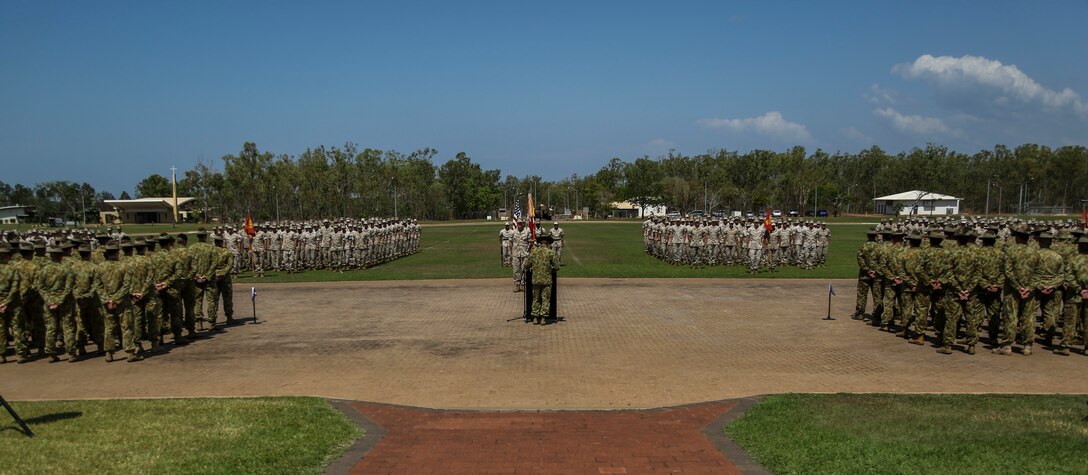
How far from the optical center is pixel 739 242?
88.9 feet

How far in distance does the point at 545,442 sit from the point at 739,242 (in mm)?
21551

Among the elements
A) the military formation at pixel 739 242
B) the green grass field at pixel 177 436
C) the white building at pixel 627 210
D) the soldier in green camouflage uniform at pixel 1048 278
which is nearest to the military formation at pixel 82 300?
the green grass field at pixel 177 436

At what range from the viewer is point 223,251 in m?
14.5

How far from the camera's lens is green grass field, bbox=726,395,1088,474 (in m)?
6.52

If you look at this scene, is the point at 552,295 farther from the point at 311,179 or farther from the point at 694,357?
the point at 311,179

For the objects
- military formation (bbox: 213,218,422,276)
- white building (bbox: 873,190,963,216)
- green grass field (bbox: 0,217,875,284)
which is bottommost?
green grass field (bbox: 0,217,875,284)

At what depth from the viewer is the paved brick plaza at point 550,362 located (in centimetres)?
948

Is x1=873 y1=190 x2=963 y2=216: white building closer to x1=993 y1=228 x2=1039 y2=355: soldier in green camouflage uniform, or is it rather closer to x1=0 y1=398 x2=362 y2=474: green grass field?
x1=993 y1=228 x2=1039 y2=355: soldier in green camouflage uniform

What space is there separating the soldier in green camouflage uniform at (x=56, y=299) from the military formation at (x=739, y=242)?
2111 centimetres

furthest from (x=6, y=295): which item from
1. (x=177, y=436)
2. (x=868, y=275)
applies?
(x=868, y=275)

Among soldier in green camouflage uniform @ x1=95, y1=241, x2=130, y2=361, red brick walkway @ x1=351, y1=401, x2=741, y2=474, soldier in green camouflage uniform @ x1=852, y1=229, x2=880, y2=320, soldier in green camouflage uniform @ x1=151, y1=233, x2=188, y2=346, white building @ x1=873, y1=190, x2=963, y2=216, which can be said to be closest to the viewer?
red brick walkway @ x1=351, y1=401, x2=741, y2=474

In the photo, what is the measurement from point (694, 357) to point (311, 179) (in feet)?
240

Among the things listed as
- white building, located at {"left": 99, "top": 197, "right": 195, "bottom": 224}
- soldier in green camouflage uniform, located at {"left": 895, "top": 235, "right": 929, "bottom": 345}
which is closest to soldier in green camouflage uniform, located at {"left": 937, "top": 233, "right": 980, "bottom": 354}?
soldier in green camouflage uniform, located at {"left": 895, "top": 235, "right": 929, "bottom": 345}

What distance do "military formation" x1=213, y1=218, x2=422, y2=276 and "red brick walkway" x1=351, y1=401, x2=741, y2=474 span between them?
18827mm
